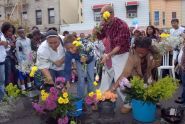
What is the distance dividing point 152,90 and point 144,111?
1.45 feet

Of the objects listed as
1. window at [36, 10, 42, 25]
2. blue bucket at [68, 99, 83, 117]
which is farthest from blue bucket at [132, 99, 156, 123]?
window at [36, 10, 42, 25]

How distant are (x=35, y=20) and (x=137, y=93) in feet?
93.5

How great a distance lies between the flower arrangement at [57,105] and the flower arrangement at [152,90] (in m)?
0.93

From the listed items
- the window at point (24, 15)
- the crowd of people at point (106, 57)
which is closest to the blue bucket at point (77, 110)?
the crowd of people at point (106, 57)

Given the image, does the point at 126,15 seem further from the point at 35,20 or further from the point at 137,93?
the point at 137,93

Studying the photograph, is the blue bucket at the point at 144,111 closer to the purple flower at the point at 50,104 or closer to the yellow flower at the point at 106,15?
the purple flower at the point at 50,104

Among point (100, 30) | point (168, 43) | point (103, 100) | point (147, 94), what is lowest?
point (103, 100)

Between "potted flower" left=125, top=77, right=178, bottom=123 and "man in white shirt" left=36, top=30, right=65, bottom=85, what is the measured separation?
1.28 meters

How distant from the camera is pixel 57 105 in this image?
16.0 feet

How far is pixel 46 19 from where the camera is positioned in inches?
1261

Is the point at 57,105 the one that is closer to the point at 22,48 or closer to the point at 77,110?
the point at 77,110

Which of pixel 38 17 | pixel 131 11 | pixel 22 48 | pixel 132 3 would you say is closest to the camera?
pixel 22 48

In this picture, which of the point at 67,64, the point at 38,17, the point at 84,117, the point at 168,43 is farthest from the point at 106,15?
the point at 38,17

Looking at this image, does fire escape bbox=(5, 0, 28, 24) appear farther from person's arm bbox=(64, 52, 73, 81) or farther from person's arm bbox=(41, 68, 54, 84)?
person's arm bbox=(41, 68, 54, 84)
